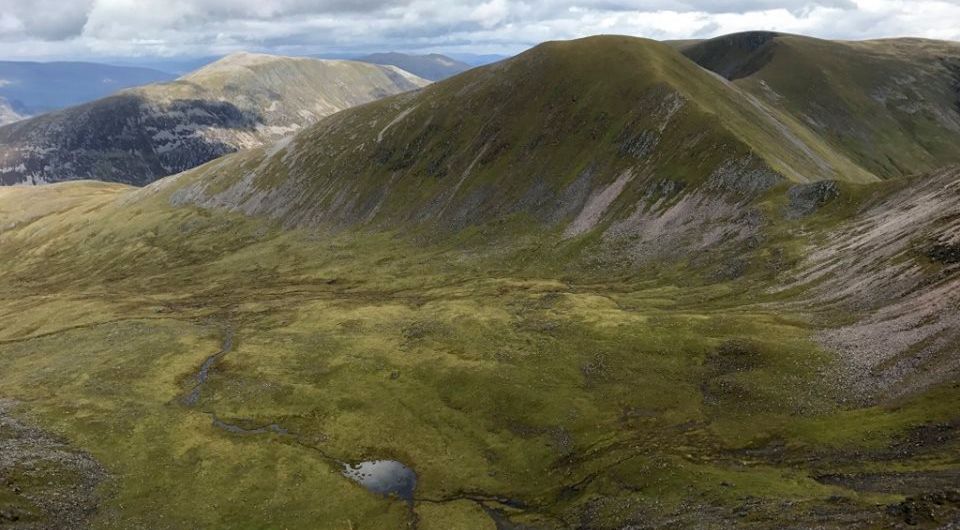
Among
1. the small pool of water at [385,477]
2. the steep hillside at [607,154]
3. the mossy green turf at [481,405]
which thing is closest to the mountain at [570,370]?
the small pool of water at [385,477]

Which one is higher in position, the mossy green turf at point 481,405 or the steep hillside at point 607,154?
Answer: the steep hillside at point 607,154

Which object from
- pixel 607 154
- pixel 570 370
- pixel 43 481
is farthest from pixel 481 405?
pixel 607 154

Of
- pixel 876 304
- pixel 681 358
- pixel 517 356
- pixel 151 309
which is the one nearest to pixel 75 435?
pixel 517 356

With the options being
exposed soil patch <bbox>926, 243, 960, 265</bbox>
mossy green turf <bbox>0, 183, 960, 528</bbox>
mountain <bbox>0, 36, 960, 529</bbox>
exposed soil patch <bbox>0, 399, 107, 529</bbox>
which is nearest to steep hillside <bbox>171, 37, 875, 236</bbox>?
mountain <bbox>0, 36, 960, 529</bbox>

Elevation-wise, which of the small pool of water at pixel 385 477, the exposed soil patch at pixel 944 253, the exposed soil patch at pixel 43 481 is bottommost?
the small pool of water at pixel 385 477

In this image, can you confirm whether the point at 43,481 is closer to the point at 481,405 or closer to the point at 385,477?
the point at 385,477

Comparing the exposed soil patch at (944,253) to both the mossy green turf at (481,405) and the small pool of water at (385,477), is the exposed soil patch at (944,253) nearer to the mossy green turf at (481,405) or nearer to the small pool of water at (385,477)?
the mossy green turf at (481,405)
